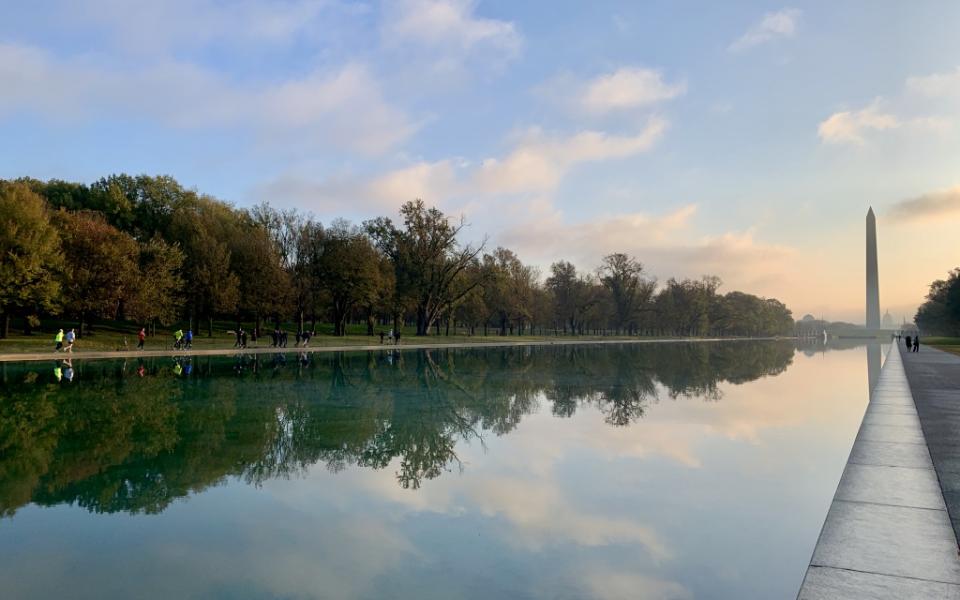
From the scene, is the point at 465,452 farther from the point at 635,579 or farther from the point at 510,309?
the point at 510,309

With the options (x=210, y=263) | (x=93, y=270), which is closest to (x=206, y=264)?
(x=210, y=263)

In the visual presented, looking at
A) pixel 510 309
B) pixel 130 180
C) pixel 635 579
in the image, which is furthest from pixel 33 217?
pixel 510 309

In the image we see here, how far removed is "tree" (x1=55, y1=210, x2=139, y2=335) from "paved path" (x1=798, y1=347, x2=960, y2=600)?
54082 millimetres

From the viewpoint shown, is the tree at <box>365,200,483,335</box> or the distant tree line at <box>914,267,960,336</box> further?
the distant tree line at <box>914,267,960,336</box>

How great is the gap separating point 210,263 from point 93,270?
1058 cm

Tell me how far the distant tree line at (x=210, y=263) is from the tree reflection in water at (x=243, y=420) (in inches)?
759

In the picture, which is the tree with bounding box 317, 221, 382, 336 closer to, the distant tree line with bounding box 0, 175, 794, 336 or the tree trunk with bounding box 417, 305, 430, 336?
the distant tree line with bounding box 0, 175, 794, 336

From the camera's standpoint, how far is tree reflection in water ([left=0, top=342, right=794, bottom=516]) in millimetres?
A: 10305

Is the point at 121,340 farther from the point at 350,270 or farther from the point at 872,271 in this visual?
the point at 872,271

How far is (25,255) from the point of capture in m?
45.3

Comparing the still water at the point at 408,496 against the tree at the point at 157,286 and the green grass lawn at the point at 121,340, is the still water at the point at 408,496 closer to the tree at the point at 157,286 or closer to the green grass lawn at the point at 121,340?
the green grass lawn at the point at 121,340

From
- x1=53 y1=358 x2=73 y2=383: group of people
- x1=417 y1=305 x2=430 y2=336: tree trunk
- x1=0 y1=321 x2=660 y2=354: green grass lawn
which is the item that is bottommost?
x1=53 y1=358 x2=73 y2=383: group of people

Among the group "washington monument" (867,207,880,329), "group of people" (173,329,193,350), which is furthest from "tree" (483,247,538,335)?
"washington monument" (867,207,880,329)

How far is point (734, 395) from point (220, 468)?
19.2m
